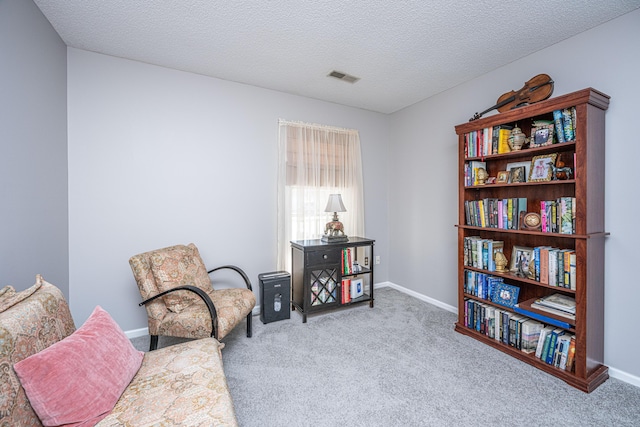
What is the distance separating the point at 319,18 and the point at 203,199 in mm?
2037

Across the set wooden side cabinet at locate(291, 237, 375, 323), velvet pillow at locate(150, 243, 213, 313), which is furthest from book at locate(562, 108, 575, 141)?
velvet pillow at locate(150, 243, 213, 313)

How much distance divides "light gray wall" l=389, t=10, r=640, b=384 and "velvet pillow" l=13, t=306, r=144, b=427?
3225 millimetres

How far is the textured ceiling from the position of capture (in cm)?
190

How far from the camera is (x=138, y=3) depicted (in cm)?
188

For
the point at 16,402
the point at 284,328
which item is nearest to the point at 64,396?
the point at 16,402

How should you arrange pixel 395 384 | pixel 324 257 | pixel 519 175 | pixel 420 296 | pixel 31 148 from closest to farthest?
pixel 31 148
pixel 395 384
pixel 519 175
pixel 324 257
pixel 420 296

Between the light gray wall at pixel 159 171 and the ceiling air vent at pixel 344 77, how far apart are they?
674mm

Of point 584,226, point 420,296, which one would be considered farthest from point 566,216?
point 420,296

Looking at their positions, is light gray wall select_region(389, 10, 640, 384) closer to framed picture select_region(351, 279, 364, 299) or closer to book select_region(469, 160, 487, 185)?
book select_region(469, 160, 487, 185)

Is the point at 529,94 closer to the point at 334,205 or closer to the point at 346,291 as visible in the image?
the point at 334,205

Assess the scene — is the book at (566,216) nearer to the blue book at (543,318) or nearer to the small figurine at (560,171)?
A: the small figurine at (560,171)

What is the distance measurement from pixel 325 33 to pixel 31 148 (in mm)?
2259

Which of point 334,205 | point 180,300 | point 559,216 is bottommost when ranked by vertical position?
point 180,300

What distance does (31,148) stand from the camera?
6.07ft
